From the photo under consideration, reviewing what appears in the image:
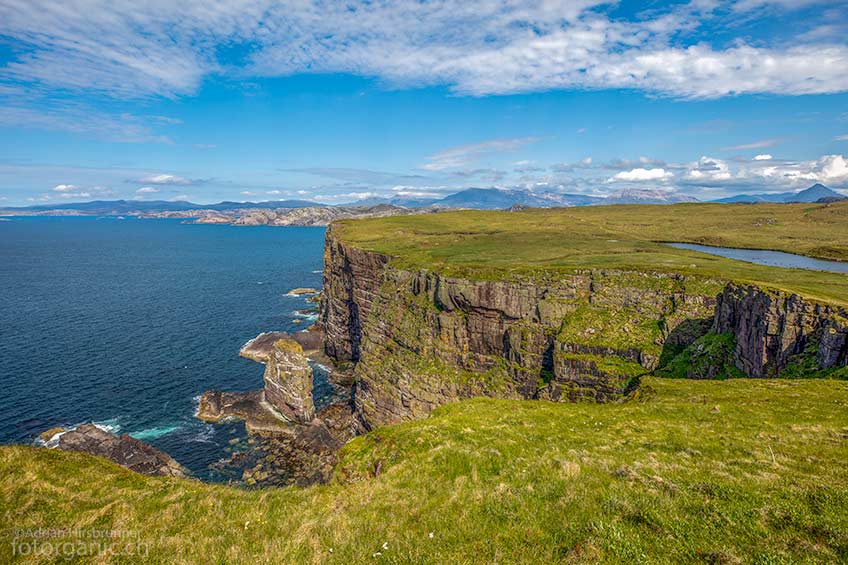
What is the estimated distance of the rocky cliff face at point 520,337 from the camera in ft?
207

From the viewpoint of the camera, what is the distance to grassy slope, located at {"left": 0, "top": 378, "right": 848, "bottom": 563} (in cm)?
1316

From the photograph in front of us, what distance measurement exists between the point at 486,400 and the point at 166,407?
77.3 m

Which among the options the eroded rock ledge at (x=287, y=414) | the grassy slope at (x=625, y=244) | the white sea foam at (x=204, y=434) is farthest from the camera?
the grassy slope at (x=625, y=244)

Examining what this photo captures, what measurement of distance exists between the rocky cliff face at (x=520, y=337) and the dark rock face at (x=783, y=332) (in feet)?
47.1

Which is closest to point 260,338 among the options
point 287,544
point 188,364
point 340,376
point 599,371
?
point 188,364

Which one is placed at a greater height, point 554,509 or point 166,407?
point 554,509

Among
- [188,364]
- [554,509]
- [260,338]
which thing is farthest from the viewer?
[260,338]

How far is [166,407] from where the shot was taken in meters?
82.6

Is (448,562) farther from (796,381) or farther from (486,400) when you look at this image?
(796,381)

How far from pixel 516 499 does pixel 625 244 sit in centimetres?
11925

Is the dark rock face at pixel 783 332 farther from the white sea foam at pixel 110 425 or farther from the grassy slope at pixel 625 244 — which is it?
the white sea foam at pixel 110 425

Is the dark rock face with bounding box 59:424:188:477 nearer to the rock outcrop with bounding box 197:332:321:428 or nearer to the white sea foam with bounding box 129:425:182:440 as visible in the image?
the white sea foam with bounding box 129:425:182:440

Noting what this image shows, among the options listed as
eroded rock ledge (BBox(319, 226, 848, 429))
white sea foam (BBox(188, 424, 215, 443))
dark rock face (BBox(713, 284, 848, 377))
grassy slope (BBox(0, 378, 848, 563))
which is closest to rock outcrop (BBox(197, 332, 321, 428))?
white sea foam (BBox(188, 424, 215, 443))

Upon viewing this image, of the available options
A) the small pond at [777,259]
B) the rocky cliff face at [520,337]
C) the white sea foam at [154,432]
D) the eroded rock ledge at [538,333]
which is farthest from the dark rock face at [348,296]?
the small pond at [777,259]
